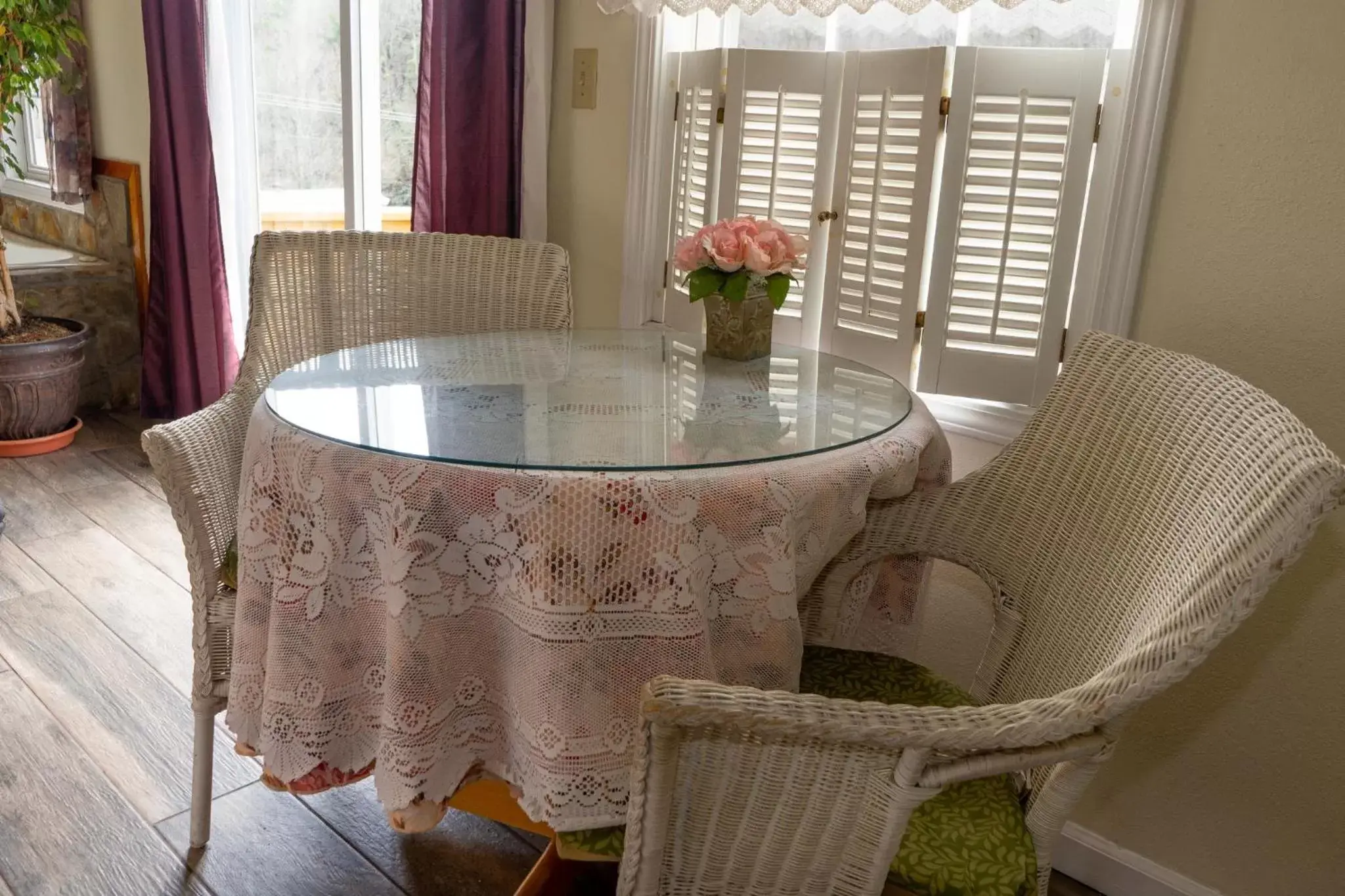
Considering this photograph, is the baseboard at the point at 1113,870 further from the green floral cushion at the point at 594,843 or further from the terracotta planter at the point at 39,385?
the terracotta planter at the point at 39,385

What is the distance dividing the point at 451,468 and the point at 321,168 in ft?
9.82

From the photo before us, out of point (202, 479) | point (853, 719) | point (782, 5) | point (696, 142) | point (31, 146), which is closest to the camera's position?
point (853, 719)

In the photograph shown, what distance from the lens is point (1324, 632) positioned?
150 cm

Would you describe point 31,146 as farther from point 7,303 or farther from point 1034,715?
point 1034,715

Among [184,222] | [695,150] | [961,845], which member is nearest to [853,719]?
[961,845]

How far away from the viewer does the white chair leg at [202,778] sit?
5.37 ft

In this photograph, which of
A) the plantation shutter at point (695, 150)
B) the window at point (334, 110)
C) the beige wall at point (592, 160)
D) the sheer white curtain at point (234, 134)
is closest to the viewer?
the plantation shutter at point (695, 150)

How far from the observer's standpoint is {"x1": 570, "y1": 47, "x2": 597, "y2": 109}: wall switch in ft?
7.91

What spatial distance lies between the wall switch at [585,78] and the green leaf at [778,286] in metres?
0.95

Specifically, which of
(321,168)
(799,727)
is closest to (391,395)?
(799,727)

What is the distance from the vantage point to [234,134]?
3.62 metres

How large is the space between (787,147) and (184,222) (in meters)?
2.36

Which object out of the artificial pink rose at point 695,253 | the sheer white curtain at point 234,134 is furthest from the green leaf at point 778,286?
the sheer white curtain at point 234,134

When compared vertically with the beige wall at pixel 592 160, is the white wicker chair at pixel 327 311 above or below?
Answer: below
